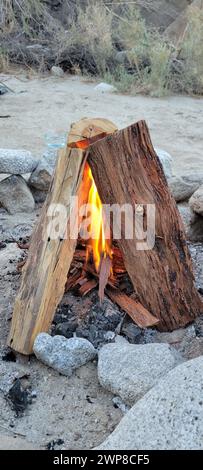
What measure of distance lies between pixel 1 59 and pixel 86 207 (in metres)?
8.14

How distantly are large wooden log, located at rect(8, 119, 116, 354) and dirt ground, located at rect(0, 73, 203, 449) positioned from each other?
0.15 meters

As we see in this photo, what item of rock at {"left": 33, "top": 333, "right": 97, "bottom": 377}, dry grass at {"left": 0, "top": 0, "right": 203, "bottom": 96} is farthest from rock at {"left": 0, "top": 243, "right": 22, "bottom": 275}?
dry grass at {"left": 0, "top": 0, "right": 203, "bottom": 96}

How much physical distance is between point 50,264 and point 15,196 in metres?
2.39

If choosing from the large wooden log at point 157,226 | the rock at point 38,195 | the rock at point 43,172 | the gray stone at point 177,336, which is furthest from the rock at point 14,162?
the gray stone at point 177,336

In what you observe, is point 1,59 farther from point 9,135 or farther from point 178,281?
point 178,281

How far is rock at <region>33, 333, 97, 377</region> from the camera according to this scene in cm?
305

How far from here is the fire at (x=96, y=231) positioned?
346 centimetres

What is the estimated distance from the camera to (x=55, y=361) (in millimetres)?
3045

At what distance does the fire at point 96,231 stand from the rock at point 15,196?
1.98m

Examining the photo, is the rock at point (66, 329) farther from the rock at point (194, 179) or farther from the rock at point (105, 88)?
the rock at point (105, 88)

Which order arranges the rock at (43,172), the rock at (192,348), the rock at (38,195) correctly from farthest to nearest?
the rock at (38,195) < the rock at (43,172) < the rock at (192,348)

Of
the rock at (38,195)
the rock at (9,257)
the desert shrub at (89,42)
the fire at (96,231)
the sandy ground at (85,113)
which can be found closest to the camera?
the fire at (96,231)

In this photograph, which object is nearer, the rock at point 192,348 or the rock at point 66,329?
the rock at point 192,348

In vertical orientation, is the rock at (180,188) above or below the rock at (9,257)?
below
